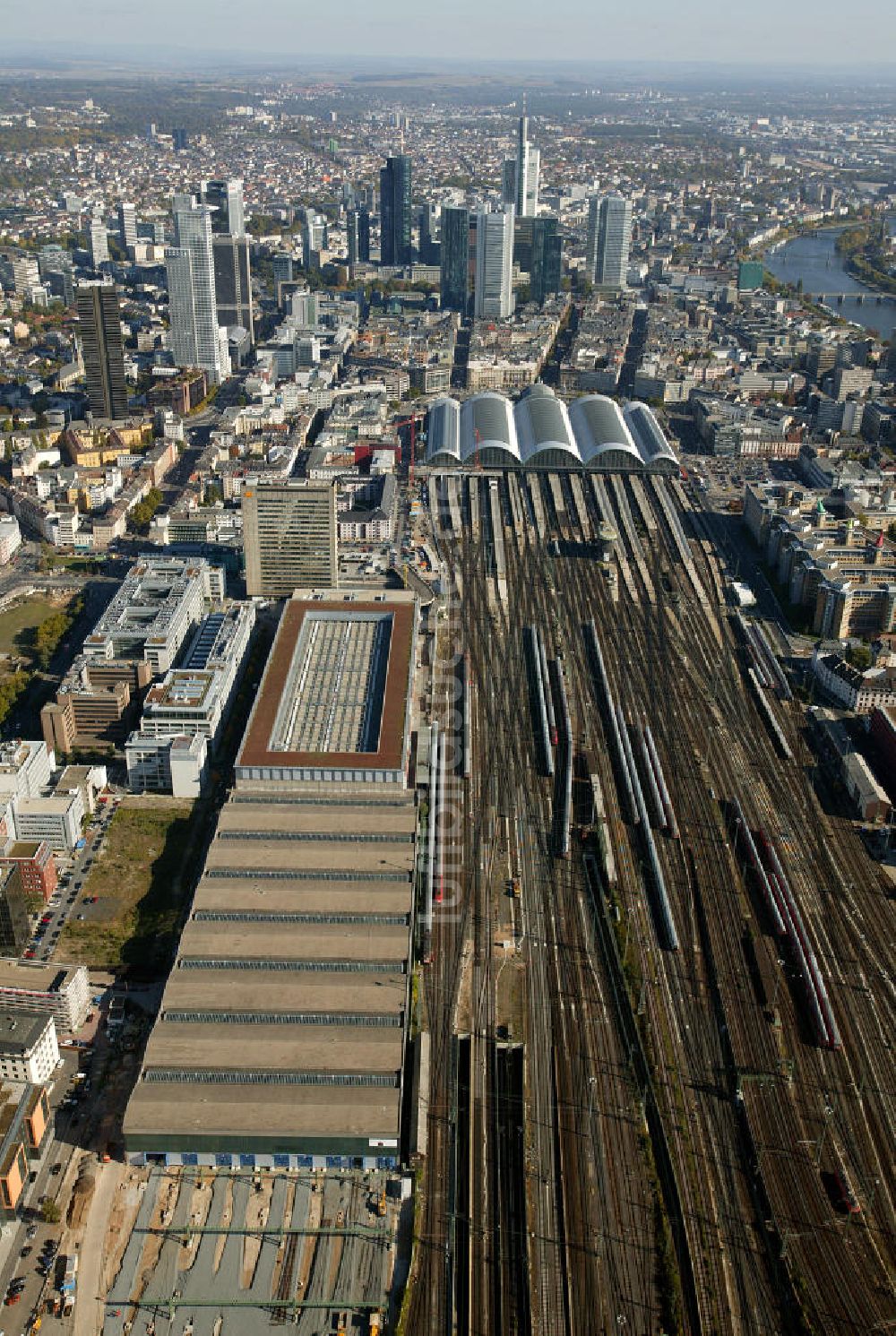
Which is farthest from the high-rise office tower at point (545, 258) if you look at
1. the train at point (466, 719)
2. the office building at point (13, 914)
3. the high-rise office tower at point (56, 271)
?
the office building at point (13, 914)

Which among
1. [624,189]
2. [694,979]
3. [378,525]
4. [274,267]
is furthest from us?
[624,189]

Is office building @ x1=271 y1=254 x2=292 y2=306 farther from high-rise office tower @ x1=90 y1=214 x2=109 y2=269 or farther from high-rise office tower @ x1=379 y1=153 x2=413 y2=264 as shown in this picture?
high-rise office tower @ x1=90 y1=214 x2=109 y2=269

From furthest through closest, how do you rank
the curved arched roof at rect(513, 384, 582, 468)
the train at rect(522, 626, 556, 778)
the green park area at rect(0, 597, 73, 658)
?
the curved arched roof at rect(513, 384, 582, 468), the green park area at rect(0, 597, 73, 658), the train at rect(522, 626, 556, 778)

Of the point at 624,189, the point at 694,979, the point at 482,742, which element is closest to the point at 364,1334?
the point at 694,979

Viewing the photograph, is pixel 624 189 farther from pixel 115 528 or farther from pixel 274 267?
pixel 115 528

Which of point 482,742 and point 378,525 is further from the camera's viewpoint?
point 378,525

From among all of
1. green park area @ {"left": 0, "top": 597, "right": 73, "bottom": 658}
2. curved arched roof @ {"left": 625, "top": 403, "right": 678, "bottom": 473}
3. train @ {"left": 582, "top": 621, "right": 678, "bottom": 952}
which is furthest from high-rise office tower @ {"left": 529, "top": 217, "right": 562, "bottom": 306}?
train @ {"left": 582, "top": 621, "right": 678, "bottom": 952}

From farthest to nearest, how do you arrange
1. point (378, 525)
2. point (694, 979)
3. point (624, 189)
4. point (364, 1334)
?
1. point (624, 189)
2. point (378, 525)
3. point (694, 979)
4. point (364, 1334)
